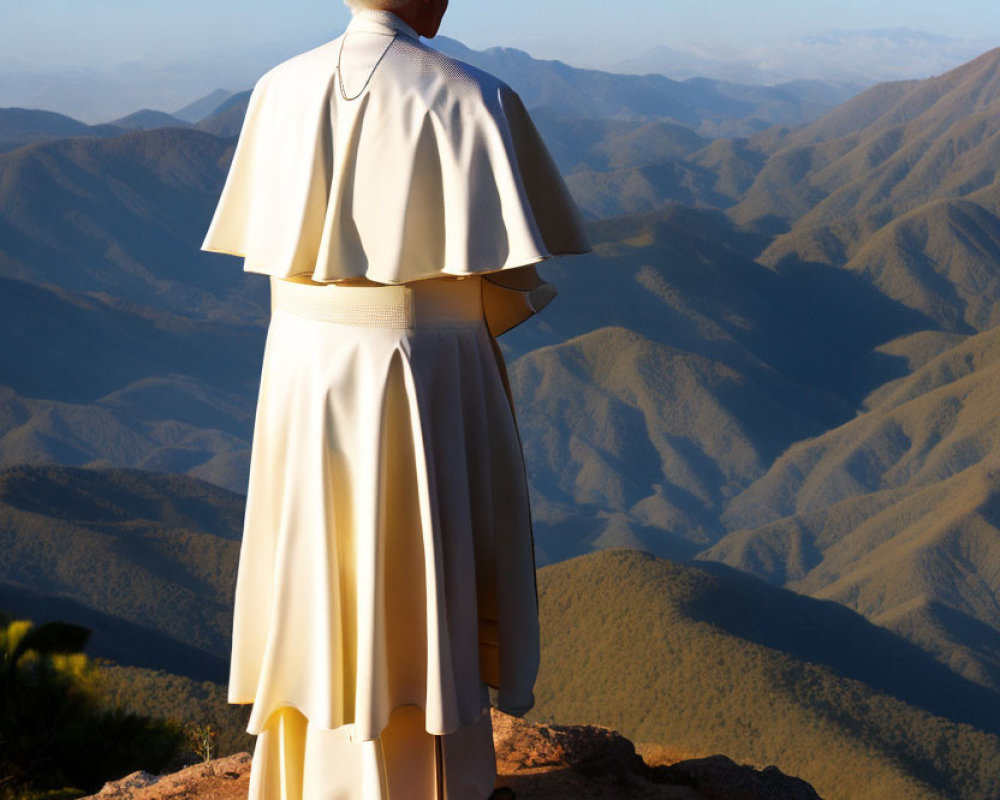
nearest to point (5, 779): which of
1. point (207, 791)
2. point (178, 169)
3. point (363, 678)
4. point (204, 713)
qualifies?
point (207, 791)

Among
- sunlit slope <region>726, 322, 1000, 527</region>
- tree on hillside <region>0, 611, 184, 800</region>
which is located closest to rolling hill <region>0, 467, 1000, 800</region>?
tree on hillside <region>0, 611, 184, 800</region>

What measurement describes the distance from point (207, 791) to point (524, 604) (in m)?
1.36

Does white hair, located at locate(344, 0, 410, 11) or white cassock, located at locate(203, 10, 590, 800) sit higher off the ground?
white hair, located at locate(344, 0, 410, 11)

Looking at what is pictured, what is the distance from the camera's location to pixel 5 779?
4559 millimetres

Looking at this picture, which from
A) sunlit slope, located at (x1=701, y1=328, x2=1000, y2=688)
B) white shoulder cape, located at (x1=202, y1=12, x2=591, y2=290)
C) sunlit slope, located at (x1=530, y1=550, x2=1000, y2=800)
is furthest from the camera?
sunlit slope, located at (x1=701, y1=328, x2=1000, y2=688)

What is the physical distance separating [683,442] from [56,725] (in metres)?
28.6

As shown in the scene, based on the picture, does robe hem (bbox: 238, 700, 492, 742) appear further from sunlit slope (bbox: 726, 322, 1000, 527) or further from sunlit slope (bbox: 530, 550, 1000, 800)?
sunlit slope (bbox: 726, 322, 1000, 527)

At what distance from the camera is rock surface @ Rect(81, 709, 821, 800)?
3.16 meters

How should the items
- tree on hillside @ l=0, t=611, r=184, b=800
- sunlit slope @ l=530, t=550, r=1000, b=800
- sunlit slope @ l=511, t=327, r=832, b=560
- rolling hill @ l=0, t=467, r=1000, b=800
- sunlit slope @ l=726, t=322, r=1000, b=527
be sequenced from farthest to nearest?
sunlit slope @ l=511, t=327, r=832, b=560, sunlit slope @ l=726, t=322, r=1000, b=527, rolling hill @ l=0, t=467, r=1000, b=800, sunlit slope @ l=530, t=550, r=1000, b=800, tree on hillside @ l=0, t=611, r=184, b=800

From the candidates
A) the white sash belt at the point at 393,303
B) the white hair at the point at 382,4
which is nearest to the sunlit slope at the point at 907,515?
the white sash belt at the point at 393,303

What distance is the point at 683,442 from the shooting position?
3250 centimetres

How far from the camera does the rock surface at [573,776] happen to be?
3.16 metres

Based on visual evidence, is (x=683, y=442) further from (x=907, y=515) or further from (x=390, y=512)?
(x=390, y=512)

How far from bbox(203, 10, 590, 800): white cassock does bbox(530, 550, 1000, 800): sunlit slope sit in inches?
345
